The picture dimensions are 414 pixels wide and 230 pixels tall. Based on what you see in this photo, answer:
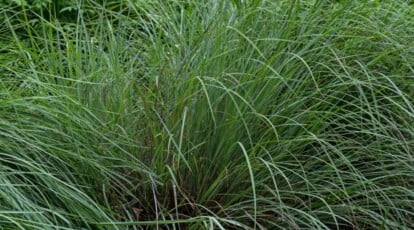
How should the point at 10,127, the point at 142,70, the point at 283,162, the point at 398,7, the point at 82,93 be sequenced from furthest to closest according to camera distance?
1. the point at 398,7
2. the point at 142,70
3. the point at 82,93
4. the point at 283,162
5. the point at 10,127

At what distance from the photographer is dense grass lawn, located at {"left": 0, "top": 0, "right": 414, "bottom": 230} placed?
2930 mm

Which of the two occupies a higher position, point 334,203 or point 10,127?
point 10,127

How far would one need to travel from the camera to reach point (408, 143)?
3.15 metres

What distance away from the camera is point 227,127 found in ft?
10.4

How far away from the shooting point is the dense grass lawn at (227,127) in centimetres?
293

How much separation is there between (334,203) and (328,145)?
23 cm

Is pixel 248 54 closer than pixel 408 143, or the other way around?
pixel 408 143

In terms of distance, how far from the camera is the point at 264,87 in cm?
323

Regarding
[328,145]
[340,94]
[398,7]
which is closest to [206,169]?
[328,145]

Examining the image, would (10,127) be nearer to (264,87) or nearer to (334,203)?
(264,87)

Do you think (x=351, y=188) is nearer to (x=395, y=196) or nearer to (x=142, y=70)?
(x=395, y=196)

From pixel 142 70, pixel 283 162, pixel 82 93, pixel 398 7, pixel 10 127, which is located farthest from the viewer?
pixel 398 7

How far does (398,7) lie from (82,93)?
168 cm

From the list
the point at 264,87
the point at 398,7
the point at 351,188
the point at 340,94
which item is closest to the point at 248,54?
the point at 264,87
